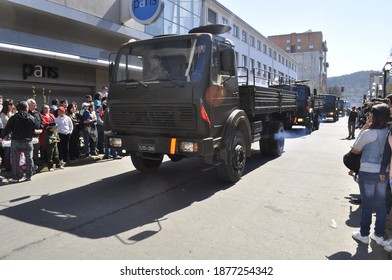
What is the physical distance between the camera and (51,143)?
26.7ft

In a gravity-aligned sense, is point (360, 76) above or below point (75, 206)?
above

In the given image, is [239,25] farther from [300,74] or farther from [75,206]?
[300,74]

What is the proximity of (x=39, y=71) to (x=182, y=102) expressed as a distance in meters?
10.4

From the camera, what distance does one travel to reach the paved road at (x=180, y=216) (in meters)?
3.85

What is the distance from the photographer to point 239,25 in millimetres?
34844

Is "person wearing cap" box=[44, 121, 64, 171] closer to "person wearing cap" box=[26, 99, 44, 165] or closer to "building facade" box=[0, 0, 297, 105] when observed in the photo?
"person wearing cap" box=[26, 99, 44, 165]

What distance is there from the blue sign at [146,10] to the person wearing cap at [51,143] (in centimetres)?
851

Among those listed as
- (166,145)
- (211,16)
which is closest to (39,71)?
(166,145)

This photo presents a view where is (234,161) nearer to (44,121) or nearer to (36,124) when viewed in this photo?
(36,124)

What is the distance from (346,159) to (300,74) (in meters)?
86.7

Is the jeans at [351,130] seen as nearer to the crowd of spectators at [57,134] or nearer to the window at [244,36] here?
the crowd of spectators at [57,134]

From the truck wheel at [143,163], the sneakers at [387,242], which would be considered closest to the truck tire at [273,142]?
the truck wheel at [143,163]

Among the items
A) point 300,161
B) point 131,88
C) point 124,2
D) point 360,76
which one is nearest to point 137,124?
point 131,88

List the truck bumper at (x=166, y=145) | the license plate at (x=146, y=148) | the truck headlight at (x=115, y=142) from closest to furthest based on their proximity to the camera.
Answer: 1. the truck bumper at (x=166, y=145)
2. the license plate at (x=146, y=148)
3. the truck headlight at (x=115, y=142)
